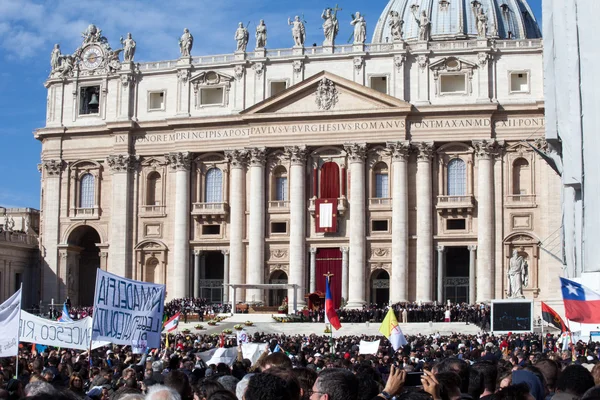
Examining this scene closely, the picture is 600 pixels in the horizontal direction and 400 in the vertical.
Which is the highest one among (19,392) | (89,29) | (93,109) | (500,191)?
(89,29)

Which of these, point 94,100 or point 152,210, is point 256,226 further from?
point 94,100

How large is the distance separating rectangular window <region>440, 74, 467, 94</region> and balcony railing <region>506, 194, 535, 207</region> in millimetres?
8252

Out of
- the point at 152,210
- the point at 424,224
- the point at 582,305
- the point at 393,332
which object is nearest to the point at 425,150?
the point at 424,224

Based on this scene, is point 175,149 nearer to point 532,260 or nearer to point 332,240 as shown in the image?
point 332,240

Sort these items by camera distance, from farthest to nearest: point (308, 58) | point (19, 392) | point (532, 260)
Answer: point (308, 58) < point (532, 260) < point (19, 392)

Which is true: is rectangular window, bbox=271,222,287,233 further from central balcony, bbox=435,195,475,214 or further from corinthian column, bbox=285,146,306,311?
central balcony, bbox=435,195,475,214

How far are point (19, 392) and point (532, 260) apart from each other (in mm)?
59707

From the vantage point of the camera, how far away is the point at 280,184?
2913 inches

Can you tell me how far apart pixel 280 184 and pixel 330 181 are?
4.15 meters

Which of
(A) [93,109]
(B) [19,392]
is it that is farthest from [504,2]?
(B) [19,392]

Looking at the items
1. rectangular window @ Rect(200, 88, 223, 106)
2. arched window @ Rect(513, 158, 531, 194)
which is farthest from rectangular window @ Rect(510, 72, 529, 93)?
rectangular window @ Rect(200, 88, 223, 106)

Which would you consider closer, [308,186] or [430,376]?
[430,376]

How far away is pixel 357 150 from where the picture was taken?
7112 centimetres

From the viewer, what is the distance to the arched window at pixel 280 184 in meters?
73.6
